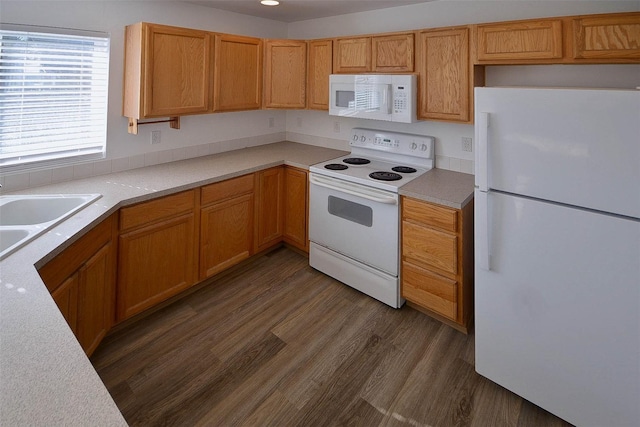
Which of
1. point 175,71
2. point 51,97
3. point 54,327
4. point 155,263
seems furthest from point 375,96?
point 54,327

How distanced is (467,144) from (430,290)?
119 cm

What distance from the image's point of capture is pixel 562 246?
158cm

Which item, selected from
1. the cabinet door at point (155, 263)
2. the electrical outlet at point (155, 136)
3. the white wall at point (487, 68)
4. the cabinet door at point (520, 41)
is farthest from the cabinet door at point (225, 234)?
the cabinet door at point (520, 41)

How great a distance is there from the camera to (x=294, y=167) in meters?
3.23

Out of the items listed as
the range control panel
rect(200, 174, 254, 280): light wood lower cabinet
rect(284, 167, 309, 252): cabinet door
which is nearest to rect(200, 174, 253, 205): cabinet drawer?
rect(200, 174, 254, 280): light wood lower cabinet

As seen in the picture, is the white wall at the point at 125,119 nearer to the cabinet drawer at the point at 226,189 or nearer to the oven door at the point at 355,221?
the cabinet drawer at the point at 226,189

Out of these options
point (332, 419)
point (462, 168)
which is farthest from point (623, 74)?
point (332, 419)

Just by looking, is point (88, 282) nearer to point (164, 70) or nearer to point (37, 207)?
point (37, 207)

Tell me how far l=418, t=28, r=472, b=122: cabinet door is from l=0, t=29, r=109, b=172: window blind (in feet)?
7.55

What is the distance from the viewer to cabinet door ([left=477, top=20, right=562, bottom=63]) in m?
2.04

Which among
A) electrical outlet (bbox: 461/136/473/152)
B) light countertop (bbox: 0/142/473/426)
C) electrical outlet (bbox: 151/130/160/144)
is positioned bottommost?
light countertop (bbox: 0/142/473/426)

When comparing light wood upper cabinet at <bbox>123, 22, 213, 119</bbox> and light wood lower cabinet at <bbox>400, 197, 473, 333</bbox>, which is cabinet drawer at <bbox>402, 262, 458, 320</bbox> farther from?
light wood upper cabinet at <bbox>123, 22, 213, 119</bbox>

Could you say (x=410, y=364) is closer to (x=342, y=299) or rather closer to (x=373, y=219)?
(x=342, y=299)

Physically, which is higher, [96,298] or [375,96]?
[375,96]
